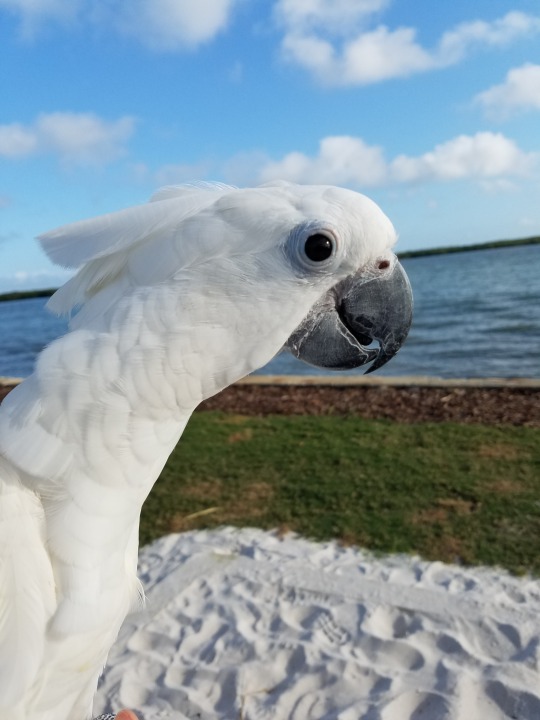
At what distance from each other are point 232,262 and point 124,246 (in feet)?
0.93

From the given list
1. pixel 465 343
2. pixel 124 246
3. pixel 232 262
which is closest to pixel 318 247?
pixel 232 262

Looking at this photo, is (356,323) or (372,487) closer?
(356,323)

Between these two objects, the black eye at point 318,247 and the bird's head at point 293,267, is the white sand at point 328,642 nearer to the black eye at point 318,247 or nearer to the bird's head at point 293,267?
the bird's head at point 293,267

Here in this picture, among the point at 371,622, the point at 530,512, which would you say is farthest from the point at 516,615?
the point at 530,512

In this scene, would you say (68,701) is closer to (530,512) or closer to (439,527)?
(439,527)

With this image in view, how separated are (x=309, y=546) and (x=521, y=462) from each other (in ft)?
6.65

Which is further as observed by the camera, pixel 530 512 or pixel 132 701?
pixel 530 512

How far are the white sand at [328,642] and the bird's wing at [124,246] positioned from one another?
2046 millimetres

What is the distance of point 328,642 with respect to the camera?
9.39ft

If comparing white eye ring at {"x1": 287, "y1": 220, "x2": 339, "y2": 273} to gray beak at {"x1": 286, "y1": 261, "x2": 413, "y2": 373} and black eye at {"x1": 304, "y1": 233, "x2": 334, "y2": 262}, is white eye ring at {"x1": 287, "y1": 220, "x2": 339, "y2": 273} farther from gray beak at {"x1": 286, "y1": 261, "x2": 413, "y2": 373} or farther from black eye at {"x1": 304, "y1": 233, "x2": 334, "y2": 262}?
gray beak at {"x1": 286, "y1": 261, "x2": 413, "y2": 373}

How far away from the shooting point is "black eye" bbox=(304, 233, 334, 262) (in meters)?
1.44

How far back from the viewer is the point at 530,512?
3795 millimetres

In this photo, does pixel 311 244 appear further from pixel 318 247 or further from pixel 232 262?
pixel 232 262

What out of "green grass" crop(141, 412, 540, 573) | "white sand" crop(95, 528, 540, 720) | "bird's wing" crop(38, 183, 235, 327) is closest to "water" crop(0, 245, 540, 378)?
"green grass" crop(141, 412, 540, 573)
